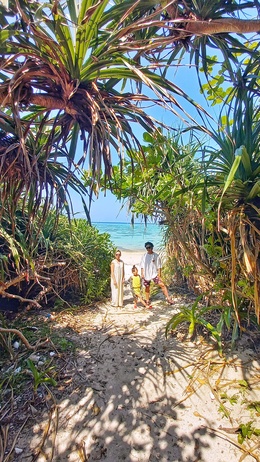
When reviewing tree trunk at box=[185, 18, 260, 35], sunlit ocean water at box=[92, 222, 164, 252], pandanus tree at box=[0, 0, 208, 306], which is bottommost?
sunlit ocean water at box=[92, 222, 164, 252]

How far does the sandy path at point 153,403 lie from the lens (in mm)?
1868

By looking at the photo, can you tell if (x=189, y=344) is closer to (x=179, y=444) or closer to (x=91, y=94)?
(x=179, y=444)

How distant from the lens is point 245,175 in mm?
2002

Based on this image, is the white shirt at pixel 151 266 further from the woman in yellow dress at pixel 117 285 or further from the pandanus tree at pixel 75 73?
the pandanus tree at pixel 75 73

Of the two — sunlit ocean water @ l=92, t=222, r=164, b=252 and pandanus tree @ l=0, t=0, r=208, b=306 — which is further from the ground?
pandanus tree @ l=0, t=0, r=208, b=306

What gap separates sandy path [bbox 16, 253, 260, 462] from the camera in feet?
6.13

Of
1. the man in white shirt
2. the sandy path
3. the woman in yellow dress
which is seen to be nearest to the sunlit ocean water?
the man in white shirt

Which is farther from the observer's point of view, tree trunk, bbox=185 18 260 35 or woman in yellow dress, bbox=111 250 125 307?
woman in yellow dress, bbox=111 250 125 307

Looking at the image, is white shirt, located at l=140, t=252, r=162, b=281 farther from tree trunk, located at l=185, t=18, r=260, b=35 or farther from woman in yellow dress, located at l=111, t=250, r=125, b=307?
tree trunk, located at l=185, t=18, r=260, b=35

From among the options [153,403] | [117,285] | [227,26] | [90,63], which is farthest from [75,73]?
[117,285]

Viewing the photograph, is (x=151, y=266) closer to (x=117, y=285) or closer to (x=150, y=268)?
(x=150, y=268)

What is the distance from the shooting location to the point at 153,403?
7.48 feet

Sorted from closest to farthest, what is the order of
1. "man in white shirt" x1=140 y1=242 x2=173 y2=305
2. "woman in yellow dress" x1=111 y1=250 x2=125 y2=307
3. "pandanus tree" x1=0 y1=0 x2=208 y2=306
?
"pandanus tree" x1=0 y1=0 x2=208 y2=306 < "woman in yellow dress" x1=111 y1=250 x2=125 y2=307 < "man in white shirt" x1=140 y1=242 x2=173 y2=305

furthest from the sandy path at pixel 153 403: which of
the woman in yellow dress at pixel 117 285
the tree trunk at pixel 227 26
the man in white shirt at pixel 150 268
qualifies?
the tree trunk at pixel 227 26
